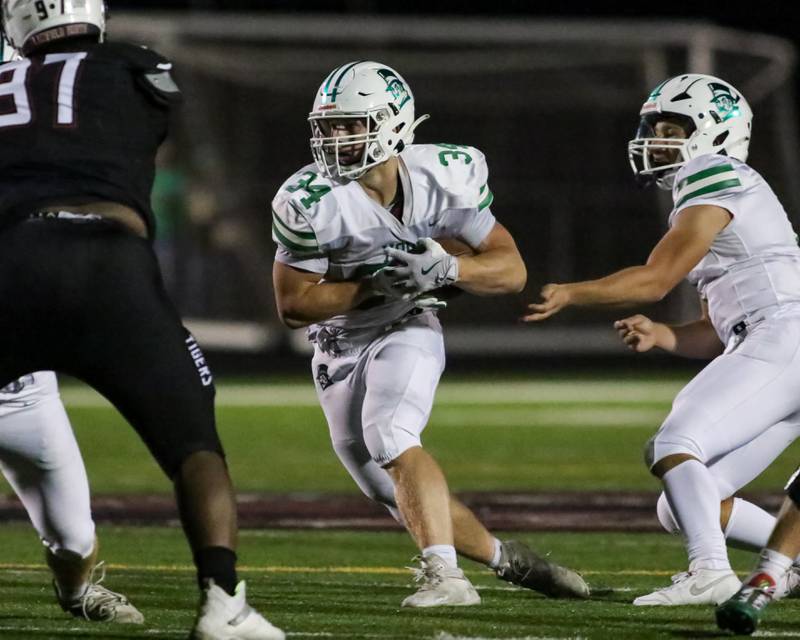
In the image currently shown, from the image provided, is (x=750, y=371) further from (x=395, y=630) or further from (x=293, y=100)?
(x=293, y=100)

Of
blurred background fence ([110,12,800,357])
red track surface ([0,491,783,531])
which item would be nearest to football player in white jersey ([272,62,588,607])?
red track surface ([0,491,783,531])

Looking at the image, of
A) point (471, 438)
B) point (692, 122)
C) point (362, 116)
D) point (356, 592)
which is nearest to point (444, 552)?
point (356, 592)

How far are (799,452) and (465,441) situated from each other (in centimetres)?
234

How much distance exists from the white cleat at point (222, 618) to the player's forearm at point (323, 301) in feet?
3.94

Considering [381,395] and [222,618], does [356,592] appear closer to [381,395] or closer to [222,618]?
[381,395]

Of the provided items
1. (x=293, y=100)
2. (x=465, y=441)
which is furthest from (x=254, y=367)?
(x=465, y=441)

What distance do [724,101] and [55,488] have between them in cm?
240

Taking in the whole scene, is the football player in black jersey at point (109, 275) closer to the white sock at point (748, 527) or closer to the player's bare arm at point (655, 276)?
the player's bare arm at point (655, 276)

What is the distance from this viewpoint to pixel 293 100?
18.5 meters

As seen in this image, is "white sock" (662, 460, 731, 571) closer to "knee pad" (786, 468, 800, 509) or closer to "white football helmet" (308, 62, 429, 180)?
"knee pad" (786, 468, 800, 509)

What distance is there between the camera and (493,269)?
4.86m

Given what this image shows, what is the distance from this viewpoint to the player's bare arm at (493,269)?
4785 mm

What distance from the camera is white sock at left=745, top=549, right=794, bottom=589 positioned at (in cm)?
416

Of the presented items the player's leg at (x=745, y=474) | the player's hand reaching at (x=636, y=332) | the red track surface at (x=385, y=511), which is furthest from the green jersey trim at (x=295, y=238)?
the red track surface at (x=385, y=511)
